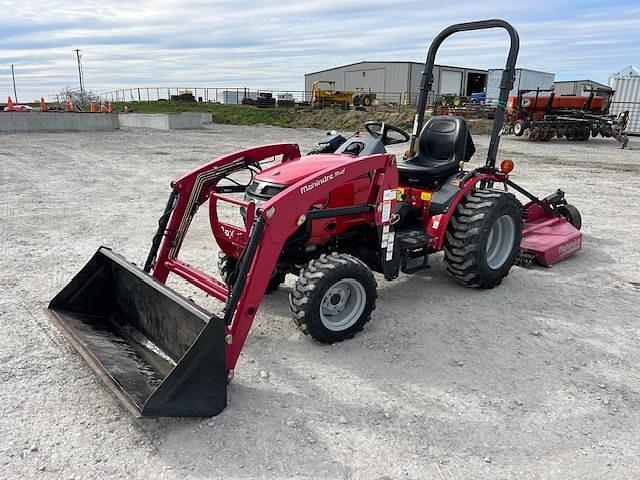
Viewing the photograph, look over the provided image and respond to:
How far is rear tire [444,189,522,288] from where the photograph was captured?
4.88m

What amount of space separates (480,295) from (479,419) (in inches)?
82.4

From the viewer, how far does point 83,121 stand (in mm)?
24734

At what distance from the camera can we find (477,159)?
15836 mm

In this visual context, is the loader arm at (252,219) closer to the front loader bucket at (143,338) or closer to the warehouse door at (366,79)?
the front loader bucket at (143,338)

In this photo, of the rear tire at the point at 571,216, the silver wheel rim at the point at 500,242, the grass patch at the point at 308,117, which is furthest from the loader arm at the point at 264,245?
the grass patch at the point at 308,117

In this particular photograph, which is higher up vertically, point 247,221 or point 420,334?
point 247,221

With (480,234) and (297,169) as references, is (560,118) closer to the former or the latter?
(480,234)

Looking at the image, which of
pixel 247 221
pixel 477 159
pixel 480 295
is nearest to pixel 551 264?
pixel 480 295

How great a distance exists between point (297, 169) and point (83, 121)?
23838 mm

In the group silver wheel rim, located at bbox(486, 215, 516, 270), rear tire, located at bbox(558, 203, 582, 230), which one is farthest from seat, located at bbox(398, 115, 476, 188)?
rear tire, located at bbox(558, 203, 582, 230)

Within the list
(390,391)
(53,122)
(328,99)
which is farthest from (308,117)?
(390,391)

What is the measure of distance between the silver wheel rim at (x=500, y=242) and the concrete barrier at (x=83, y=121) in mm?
23704

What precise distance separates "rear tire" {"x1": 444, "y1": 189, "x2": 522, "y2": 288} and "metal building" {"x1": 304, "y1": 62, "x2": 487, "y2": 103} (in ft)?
140

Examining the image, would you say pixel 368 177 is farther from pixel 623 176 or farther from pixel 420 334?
pixel 623 176
